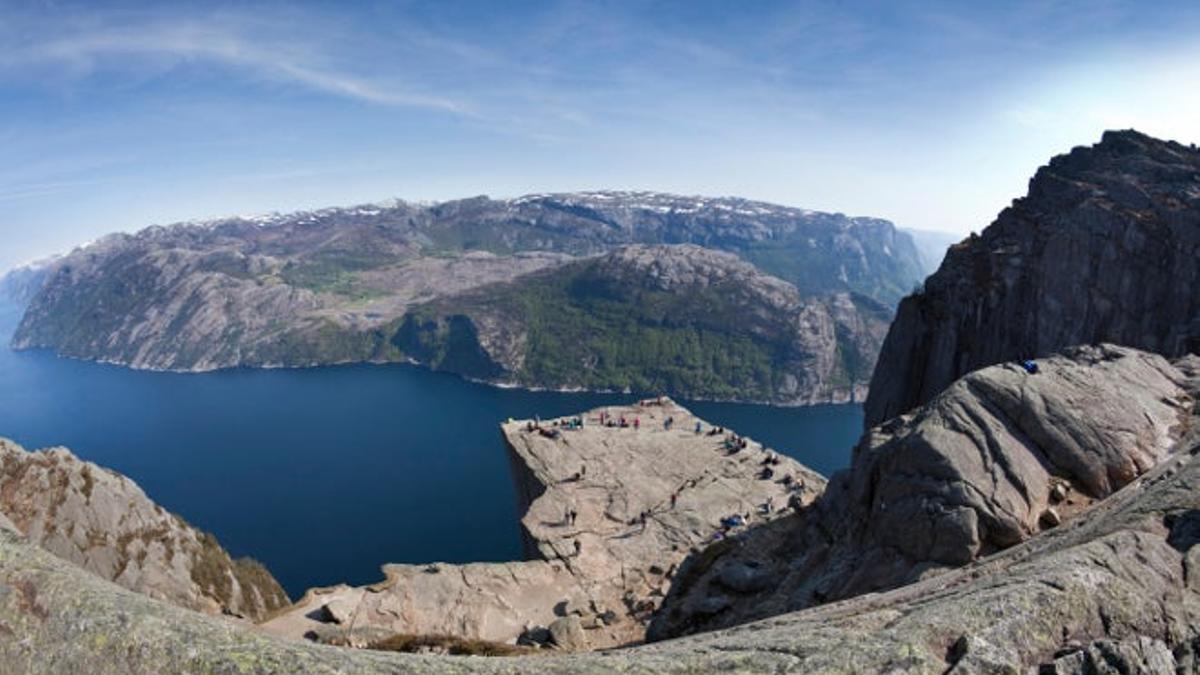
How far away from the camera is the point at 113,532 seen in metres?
50.0

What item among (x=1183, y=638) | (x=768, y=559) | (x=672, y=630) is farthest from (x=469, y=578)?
(x=1183, y=638)

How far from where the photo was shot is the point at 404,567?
52.3 meters

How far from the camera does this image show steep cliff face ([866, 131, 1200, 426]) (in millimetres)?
58469

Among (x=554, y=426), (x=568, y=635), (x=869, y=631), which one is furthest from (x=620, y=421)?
(x=869, y=631)

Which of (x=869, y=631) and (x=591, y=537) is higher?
(x=869, y=631)

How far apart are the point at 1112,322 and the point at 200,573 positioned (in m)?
79.3

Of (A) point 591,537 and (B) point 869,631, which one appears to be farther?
(A) point 591,537

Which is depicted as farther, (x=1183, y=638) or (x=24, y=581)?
(x=1183, y=638)

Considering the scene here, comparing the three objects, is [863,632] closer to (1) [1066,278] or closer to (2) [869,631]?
(2) [869,631]

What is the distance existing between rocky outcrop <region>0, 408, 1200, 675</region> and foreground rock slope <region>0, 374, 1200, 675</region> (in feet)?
0.08

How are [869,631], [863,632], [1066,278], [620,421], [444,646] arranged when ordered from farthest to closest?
[620,421] < [1066,278] < [444,646] < [869,631] < [863,632]

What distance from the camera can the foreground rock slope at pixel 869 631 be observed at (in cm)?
1070

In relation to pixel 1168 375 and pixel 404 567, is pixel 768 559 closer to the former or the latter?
pixel 1168 375

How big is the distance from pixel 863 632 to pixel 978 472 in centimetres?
1616
